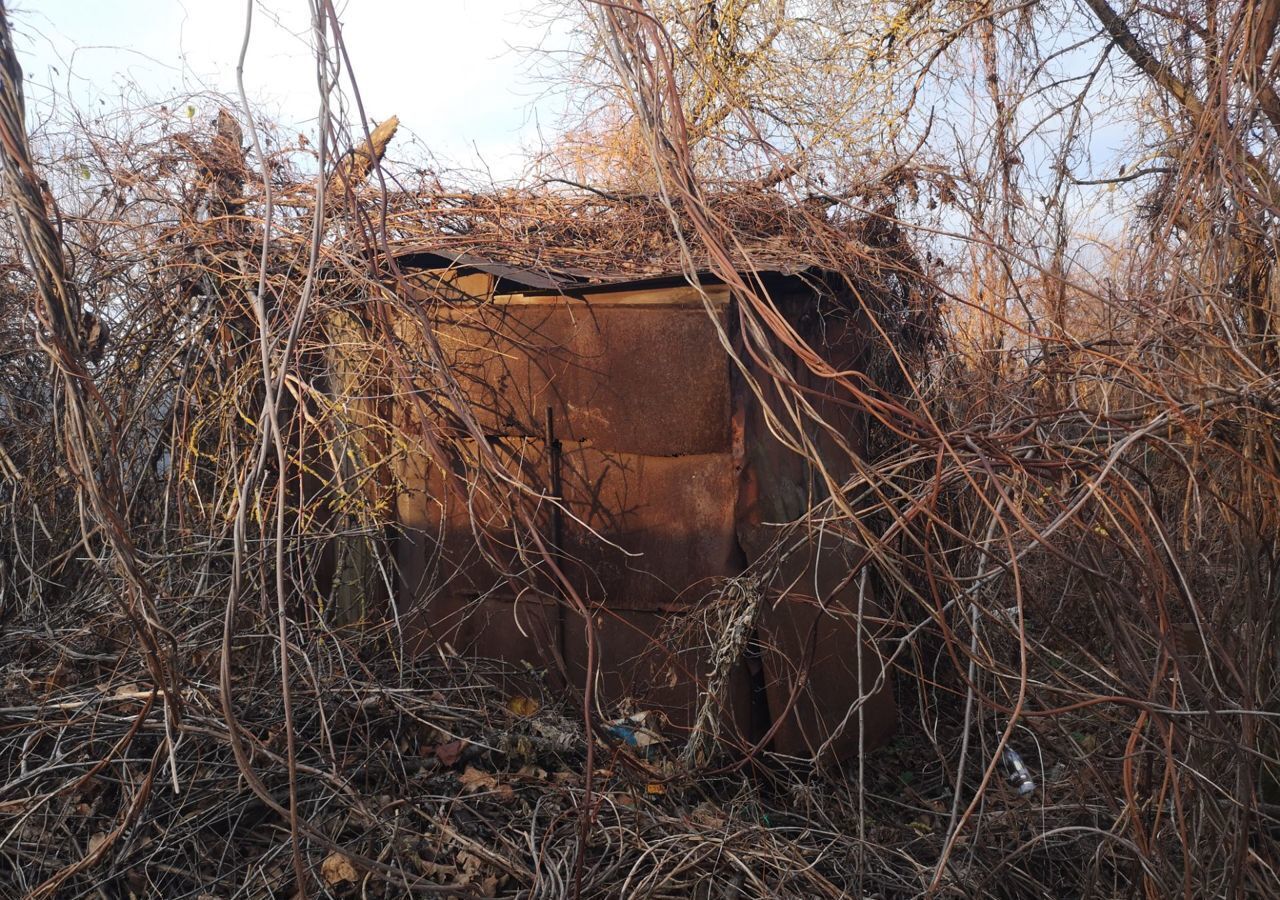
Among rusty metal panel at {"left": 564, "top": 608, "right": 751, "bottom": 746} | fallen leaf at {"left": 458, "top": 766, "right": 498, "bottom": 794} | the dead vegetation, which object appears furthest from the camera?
rusty metal panel at {"left": 564, "top": 608, "right": 751, "bottom": 746}

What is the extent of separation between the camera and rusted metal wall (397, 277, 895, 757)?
361 cm

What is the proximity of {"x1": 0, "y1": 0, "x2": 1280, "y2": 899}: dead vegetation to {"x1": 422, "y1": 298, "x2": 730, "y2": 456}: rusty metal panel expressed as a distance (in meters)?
0.24

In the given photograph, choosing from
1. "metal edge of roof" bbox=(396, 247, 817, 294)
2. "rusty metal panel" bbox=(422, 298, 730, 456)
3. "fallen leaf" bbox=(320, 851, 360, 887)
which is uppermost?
"metal edge of roof" bbox=(396, 247, 817, 294)

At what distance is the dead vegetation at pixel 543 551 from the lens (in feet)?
7.76

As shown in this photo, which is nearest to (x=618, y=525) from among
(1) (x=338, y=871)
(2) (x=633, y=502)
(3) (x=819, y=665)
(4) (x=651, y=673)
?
(2) (x=633, y=502)

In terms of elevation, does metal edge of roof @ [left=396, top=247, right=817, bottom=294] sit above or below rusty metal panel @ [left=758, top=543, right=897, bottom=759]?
above

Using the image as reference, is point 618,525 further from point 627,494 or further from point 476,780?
point 476,780

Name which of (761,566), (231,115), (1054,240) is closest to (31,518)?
(231,115)

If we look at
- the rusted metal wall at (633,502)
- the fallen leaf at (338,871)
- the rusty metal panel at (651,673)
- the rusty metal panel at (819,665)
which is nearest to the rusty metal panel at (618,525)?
the rusted metal wall at (633,502)

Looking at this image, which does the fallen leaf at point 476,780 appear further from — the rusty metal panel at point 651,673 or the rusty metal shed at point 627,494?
the rusty metal panel at point 651,673

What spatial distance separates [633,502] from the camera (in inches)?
146

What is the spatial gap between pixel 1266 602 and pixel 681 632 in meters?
1.90

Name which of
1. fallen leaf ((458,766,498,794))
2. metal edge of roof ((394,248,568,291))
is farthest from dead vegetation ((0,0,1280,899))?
metal edge of roof ((394,248,568,291))

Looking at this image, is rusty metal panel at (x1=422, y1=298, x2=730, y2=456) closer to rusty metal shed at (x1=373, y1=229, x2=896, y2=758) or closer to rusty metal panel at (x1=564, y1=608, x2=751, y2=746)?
rusty metal shed at (x1=373, y1=229, x2=896, y2=758)
